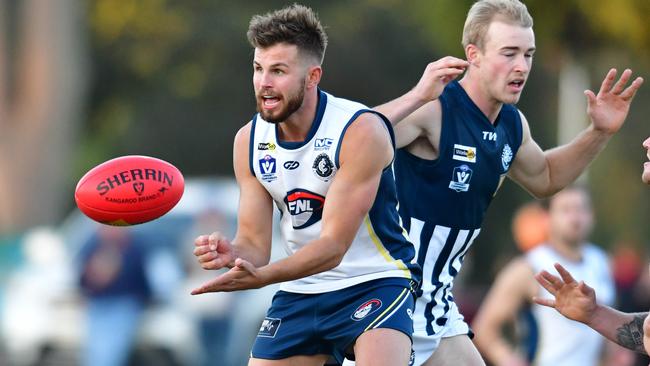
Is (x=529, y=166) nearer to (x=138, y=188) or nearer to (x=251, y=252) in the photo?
(x=251, y=252)

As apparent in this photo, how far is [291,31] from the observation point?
254 inches

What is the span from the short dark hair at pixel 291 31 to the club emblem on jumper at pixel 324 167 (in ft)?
1.52

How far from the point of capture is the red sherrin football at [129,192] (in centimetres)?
671

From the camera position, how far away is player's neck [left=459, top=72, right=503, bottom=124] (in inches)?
286

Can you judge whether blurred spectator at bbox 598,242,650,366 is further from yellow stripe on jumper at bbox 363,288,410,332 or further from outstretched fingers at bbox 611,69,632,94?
yellow stripe on jumper at bbox 363,288,410,332

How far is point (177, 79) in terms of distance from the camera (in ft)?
104

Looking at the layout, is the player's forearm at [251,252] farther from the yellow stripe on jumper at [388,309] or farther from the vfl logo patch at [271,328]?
the yellow stripe on jumper at [388,309]

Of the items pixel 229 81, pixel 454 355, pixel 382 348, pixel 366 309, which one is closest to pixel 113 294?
pixel 454 355

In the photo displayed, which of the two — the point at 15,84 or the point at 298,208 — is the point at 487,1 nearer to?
the point at 298,208

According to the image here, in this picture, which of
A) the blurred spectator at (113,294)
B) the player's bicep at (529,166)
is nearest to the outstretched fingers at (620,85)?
the player's bicep at (529,166)

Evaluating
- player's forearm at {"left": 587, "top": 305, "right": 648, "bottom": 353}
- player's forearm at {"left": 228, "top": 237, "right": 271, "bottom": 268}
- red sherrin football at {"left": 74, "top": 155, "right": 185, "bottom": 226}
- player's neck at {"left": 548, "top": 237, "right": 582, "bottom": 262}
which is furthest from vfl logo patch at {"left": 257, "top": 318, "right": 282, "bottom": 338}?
player's neck at {"left": 548, "top": 237, "right": 582, "bottom": 262}

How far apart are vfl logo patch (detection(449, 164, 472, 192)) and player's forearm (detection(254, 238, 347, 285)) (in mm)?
996

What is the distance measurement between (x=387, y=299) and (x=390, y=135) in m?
0.77

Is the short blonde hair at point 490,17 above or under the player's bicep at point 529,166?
above
